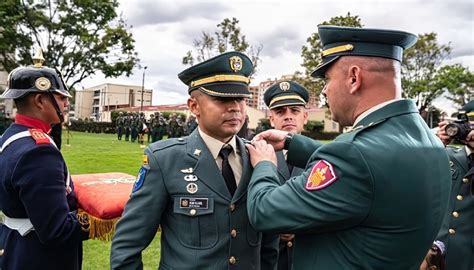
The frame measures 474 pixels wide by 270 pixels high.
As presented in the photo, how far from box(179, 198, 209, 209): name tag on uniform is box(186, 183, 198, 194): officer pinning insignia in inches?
1.5

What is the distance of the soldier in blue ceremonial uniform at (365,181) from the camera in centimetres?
139

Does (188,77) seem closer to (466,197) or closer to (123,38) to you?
(466,197)

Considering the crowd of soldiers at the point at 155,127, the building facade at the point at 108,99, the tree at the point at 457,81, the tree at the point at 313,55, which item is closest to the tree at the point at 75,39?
the crowd of soldiers at the point at 155,127

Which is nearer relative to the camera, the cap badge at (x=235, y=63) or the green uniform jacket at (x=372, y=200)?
the green uniform jacket at (x=372, y=200)

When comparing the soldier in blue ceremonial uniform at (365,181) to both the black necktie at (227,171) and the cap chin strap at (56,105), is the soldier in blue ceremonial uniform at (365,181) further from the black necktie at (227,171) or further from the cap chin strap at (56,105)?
the cap chin strap at (56,105)

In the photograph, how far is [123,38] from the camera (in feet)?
71.3

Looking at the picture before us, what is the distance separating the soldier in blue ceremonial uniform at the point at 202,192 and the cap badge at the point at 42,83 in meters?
0.88

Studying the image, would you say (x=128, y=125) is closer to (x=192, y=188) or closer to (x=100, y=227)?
(x=100, y=227)

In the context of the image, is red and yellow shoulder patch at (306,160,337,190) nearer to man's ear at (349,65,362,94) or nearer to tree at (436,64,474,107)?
man's ear at (349,65,362,94)

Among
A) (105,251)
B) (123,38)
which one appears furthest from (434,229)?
(123,38)

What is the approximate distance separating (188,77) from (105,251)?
3600 millimetres

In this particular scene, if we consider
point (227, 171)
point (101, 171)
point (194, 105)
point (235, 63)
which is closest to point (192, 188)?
point (227, 171)

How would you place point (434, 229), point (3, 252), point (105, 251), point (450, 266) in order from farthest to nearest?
point (105, 251), point (450, 266), point (3, 252), point (434, 229)

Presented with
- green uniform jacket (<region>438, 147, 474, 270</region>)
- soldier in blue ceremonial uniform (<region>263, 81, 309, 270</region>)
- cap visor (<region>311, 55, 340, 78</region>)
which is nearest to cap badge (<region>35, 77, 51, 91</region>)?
cap visor (<region>311, 55, 340, 78</region>)
